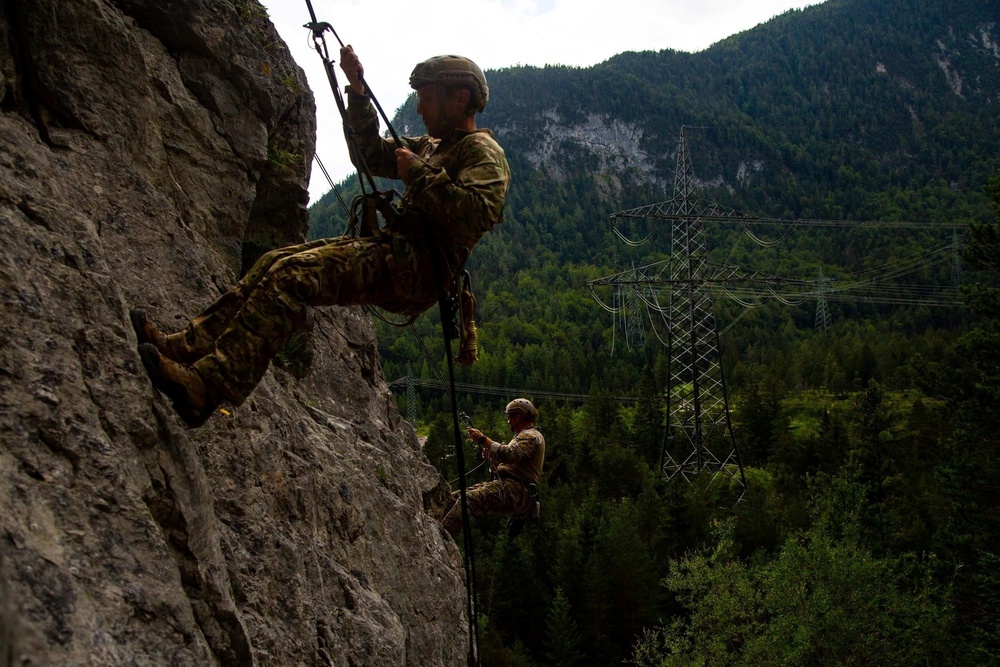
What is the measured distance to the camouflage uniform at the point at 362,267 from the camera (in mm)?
4586

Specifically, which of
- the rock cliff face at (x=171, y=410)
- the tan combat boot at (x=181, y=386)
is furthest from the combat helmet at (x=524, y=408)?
the tan combat boot at (x=181, y=386)

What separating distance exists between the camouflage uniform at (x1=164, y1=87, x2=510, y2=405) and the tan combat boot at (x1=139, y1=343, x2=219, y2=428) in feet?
0.18

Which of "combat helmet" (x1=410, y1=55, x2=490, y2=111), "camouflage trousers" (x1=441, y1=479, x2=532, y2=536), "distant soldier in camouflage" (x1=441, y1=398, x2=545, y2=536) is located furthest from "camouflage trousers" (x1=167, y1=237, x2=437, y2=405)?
"camouflage trousers" (x1=441, y1=479, x2=532, y2=536)

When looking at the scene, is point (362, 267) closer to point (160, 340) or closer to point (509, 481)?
point (160, 340)

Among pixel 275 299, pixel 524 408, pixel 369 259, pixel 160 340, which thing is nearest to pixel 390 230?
pixel 369 259

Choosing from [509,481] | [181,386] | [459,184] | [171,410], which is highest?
[459,184]

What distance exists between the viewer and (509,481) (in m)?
10.0

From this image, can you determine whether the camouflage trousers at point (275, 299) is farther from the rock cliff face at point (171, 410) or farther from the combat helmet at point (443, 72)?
the combat helmet at point (443, 72)

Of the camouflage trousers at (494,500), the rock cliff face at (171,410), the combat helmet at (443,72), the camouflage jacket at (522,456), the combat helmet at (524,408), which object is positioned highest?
the combat helmet at (443,72)

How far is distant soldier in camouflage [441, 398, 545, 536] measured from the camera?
9.87 m

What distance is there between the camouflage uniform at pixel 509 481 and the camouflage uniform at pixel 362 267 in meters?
4.39

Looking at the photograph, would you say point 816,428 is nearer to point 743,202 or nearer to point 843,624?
point 843,624

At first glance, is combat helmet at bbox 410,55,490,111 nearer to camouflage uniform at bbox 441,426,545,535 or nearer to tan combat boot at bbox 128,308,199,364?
tan combat boot at bbox 128,308,199,364

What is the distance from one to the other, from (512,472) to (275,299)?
19.3ft
